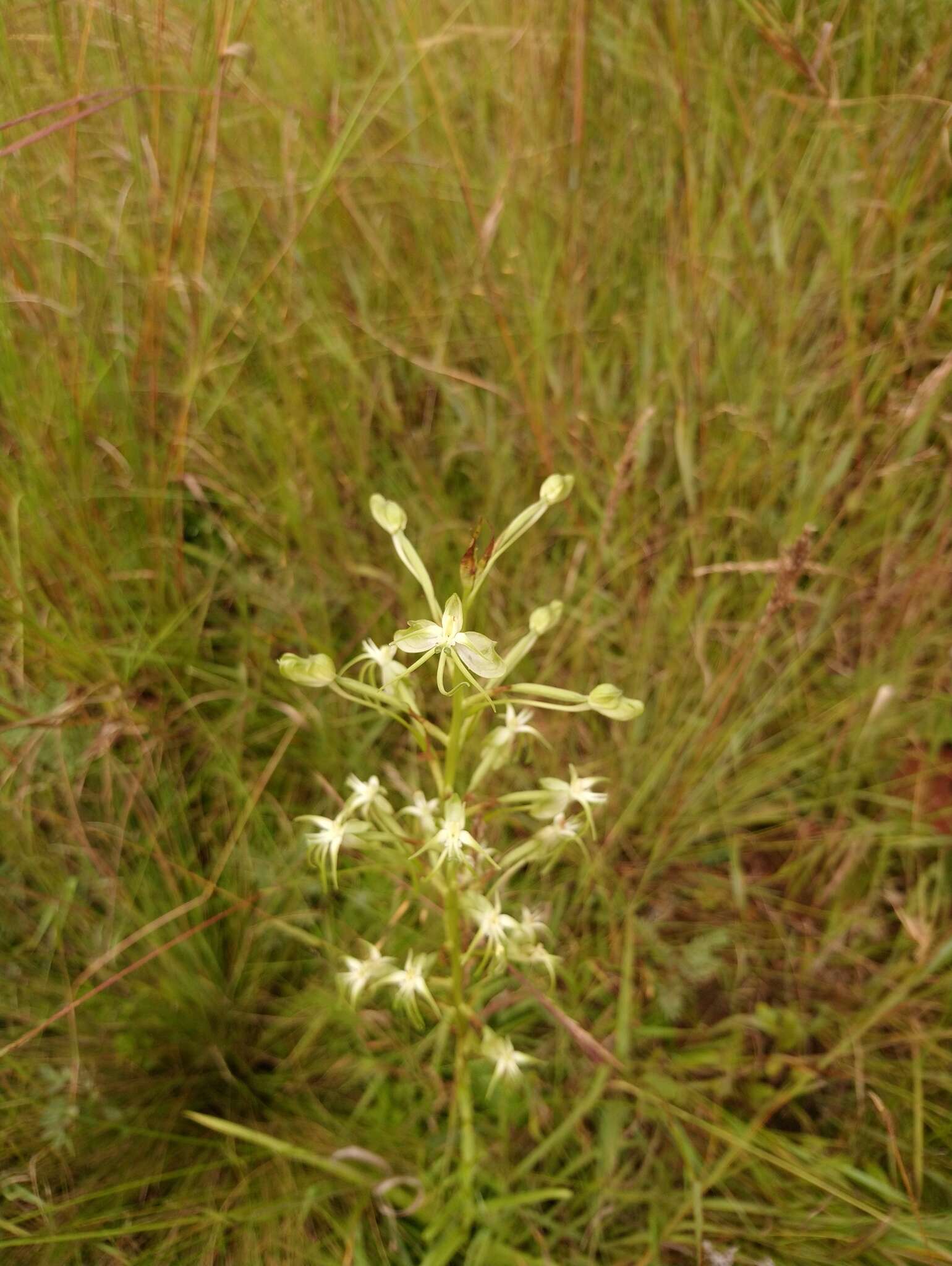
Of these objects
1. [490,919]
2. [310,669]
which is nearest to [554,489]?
[310,669]

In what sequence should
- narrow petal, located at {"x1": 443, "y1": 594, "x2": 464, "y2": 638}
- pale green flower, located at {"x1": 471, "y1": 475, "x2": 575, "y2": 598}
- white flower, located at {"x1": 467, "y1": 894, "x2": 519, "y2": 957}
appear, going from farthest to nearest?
1. white flower, located at {"x1": 467, "y1": 894, "x2": 519, "y2": 957}
2. pale green flower, located at {"x1": 471, "y1": 475, "x2": 575, "y2": 598}
3. narrow petal, located at {"x1": 443, "y1": 594, "x2": 464, "y2": 638}

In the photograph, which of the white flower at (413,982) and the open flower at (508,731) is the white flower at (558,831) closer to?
Answer: the open flower at (508,731)

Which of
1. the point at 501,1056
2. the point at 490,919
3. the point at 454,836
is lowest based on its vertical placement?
the point at 501,1056

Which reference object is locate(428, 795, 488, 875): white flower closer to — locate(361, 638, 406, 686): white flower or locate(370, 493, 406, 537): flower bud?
locate(361, 638, 406, 686): white flower

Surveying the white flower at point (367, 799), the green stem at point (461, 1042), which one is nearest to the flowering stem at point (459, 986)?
the green stem at point (461, 1042)

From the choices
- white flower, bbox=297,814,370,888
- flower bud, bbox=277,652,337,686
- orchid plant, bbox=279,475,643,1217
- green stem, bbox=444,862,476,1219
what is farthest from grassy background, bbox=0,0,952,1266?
Answer: flower bud, bbox=277,652,337,686

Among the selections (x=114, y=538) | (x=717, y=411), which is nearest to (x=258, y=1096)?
(x=114, y=538)

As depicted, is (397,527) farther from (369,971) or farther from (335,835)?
(369,971)
